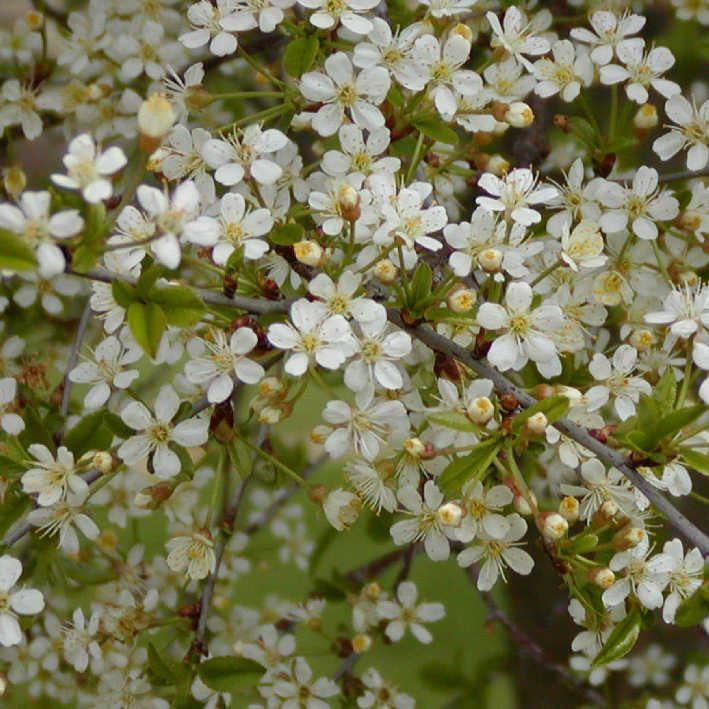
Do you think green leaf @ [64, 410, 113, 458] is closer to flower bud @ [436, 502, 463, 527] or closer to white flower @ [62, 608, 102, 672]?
white flower @ [62, 608, 102, 672]

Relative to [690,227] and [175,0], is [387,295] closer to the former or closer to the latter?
[690,227]

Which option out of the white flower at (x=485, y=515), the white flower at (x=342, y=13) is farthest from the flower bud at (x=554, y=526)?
the white flower at (x=342, y=13)

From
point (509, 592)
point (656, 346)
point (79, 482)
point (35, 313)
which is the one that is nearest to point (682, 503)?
point (509, 592)

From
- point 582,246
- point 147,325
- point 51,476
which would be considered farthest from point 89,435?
point 582,246

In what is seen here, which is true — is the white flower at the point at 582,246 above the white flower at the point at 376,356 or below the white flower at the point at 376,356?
above

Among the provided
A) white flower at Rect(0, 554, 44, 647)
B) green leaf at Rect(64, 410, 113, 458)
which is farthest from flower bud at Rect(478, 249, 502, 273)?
white flower at Rect(0, 554, 44, 647)

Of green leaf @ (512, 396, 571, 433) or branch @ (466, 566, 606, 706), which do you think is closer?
green leaf @ (512, 396, 571, 433)

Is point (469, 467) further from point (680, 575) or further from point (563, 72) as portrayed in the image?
point (563, 72)

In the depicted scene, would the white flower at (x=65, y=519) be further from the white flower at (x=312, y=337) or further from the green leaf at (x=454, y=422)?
the green leaf at (x=454, y=422)
